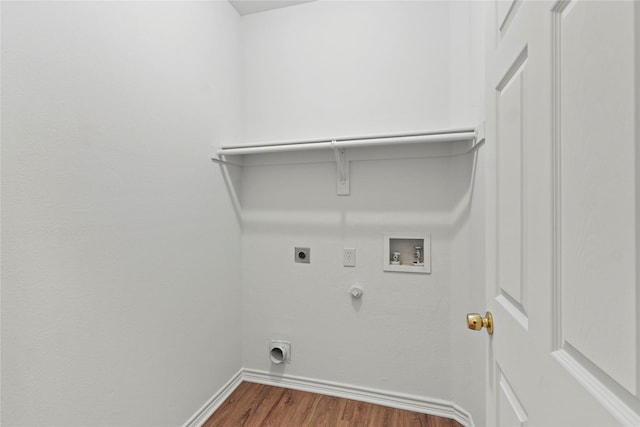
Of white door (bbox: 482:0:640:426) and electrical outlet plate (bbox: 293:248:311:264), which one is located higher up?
white door (bbox: 482:0:640:426)

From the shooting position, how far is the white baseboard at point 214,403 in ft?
5.25

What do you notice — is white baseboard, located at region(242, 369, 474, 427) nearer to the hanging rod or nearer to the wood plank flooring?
the wood plank flooring

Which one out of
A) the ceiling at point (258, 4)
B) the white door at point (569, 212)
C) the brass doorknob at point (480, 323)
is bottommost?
the brass doorknob at point (480, 323)

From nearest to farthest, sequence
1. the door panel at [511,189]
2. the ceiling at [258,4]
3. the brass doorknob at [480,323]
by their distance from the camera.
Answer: the door panel at [511,189]
the brass doorknob at [480,323]
the ceiling at [258,4]

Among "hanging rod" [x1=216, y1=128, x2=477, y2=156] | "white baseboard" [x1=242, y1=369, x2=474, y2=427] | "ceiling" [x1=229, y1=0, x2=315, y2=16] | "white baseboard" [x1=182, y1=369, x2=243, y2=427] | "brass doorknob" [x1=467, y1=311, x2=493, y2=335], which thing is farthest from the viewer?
"ceiling" [x1=229, y1=0, x2=315, y2=16]

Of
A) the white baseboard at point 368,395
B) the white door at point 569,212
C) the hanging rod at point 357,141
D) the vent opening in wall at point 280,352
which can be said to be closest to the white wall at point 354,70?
the hanging rod at point 357,141

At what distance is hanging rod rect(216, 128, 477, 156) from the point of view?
1482mm

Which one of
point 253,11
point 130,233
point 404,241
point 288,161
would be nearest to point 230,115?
point 288,161

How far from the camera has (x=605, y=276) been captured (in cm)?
37

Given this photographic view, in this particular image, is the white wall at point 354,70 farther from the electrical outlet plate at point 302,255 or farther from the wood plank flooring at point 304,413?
the wood plank flooring at point 304,413

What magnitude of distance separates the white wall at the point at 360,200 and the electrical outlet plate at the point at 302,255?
0.04 m

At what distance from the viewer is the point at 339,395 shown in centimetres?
188

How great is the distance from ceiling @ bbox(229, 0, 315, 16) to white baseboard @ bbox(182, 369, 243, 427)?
248 centimetres

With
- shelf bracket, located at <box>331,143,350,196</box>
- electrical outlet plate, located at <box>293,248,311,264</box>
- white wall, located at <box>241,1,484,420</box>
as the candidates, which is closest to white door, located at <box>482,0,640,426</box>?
white wall, located at <box>241,1,484,420</box>
